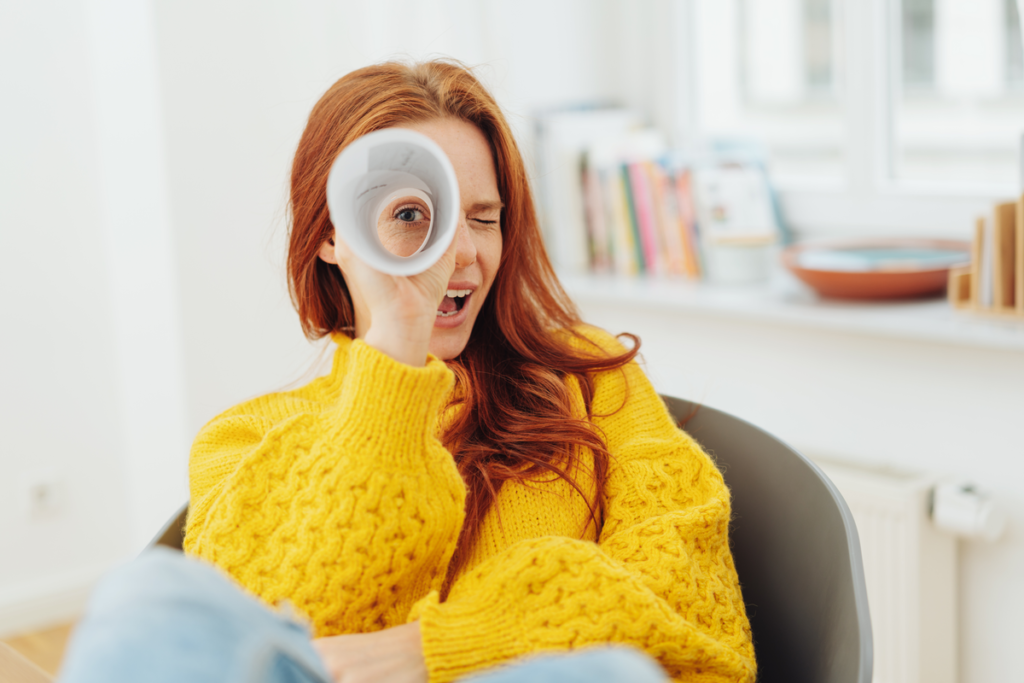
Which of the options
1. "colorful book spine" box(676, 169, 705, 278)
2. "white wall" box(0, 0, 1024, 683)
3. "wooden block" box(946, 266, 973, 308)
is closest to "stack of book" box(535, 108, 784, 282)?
"colorful book spine" box(676, 169, 705, 278)

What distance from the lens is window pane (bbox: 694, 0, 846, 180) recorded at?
233cm

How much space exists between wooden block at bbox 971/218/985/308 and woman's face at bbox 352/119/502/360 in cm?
97

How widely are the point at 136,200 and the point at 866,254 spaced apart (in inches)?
63.3

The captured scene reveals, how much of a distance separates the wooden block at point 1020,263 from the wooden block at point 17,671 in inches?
60.8

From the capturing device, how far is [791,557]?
1069mm

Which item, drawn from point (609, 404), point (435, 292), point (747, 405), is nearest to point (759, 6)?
point (747, 405)

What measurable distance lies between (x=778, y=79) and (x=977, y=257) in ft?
3.08

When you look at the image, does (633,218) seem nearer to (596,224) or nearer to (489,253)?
(596,224)

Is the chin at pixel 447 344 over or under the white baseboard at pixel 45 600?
over

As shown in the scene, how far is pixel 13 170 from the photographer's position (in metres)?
2.28

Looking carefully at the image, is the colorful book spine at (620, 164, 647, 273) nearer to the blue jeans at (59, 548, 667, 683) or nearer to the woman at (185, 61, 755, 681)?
the woman at (185, 61, 755, 681)

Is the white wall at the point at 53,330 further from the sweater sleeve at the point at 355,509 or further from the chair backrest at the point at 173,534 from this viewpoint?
the sweater sleeve at the point at 355,509

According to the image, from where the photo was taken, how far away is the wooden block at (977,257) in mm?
1684

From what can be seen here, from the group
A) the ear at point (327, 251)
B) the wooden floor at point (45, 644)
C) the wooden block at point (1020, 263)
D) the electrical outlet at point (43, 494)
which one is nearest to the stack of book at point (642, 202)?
the wooden block at point (1020, 263)
